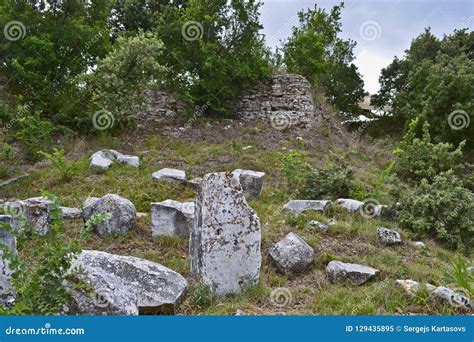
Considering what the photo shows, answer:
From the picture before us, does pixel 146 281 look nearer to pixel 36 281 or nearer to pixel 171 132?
pixel 36 281

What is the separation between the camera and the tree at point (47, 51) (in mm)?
11297

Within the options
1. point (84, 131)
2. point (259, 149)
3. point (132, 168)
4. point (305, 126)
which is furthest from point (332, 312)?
point (305, 126)

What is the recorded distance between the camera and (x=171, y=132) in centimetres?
1239

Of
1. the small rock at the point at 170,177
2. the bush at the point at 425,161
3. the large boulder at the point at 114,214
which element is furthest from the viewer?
the bush at the point at 425,161

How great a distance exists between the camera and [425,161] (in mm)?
10781

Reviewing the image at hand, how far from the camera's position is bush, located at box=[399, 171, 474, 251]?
693 centimetres

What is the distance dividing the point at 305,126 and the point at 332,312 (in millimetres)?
10504

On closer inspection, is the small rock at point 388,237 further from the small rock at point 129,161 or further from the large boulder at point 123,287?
the small rock at point 129,161

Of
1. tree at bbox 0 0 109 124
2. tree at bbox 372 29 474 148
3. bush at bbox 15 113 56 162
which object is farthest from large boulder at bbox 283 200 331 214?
tree at bbox 372 29 474 148

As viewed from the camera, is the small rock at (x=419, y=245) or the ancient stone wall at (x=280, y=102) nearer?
the small rock at (x=419, y=245)

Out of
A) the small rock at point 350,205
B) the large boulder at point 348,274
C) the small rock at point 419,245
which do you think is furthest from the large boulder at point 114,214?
the small rock at point 419,245

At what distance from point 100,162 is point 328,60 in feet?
46.2

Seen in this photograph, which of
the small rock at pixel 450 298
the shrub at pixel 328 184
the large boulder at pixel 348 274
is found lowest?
the small rock at pixel 450 298

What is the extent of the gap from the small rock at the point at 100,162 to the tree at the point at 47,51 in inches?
108
